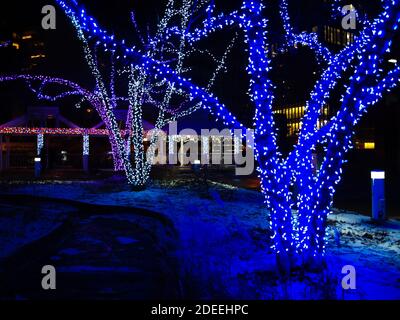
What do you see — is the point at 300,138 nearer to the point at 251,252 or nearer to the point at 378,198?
the point at 251,252

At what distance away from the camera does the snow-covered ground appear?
182 inches

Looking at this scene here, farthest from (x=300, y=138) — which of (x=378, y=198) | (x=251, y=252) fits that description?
(x=378, y=198)

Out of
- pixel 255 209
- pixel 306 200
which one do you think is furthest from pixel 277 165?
pixel 255 209

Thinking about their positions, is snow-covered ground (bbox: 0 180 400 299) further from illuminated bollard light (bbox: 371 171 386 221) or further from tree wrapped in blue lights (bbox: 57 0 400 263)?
tree wrapped in blue lights (bbox: 57 0 400 263)

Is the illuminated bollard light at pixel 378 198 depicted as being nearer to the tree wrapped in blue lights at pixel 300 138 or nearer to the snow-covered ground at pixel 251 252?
the snow-covered ground at pixel 251 252

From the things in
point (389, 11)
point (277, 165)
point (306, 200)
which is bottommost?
point (306, 200)

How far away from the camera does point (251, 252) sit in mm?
6379

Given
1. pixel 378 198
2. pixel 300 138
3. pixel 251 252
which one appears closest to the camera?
pixel 300 138

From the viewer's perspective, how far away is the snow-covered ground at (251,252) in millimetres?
4613

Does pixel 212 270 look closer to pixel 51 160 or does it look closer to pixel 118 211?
pixel 118 211

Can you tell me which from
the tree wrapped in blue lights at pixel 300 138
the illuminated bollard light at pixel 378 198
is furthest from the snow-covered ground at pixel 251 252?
the tree wrapped in blue lights at pixel 300 138

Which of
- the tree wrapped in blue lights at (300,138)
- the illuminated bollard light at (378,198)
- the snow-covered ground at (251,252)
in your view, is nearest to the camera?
the snow-covered ground at (251,252)
